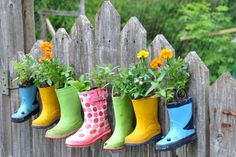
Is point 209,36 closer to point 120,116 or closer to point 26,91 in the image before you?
point 26,91

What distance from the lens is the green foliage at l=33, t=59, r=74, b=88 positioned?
2389mm

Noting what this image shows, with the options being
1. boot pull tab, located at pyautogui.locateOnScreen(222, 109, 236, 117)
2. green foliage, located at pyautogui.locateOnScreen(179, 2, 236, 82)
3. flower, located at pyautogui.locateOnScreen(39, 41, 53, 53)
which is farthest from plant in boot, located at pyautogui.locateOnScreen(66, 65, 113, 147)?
green foliage, located at pyautogui.locateOnScreen(179, 2, 236, 82)

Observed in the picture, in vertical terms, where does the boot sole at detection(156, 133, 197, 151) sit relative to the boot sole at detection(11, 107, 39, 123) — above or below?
below

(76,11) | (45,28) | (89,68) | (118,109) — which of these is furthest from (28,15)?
(76,11)

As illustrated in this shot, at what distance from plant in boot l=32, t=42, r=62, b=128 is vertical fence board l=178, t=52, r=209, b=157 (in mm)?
709

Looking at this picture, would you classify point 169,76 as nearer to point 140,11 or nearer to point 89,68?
point 89,68

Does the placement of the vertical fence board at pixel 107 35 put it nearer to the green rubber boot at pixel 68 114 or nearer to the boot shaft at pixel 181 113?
the green rubber boot at pixel 68 114

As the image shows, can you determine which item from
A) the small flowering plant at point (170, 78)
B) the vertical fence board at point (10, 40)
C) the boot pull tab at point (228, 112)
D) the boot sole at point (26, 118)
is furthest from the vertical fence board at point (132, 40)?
the vertical fence board at point (10, 40)

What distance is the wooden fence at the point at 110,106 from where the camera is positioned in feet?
6.20

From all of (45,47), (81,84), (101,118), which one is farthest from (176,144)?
(45,47)

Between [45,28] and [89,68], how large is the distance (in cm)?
301

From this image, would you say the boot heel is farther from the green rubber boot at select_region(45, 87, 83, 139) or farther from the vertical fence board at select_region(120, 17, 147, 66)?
the vertical fence board at select_region(120, 17, 147, 66)

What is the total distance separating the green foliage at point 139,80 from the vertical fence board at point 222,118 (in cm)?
25

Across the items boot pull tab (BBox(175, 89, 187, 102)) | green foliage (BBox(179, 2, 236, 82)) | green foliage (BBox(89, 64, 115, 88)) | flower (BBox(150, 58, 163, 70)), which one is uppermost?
green foliage (BBox(179, 2, 236, 82))
